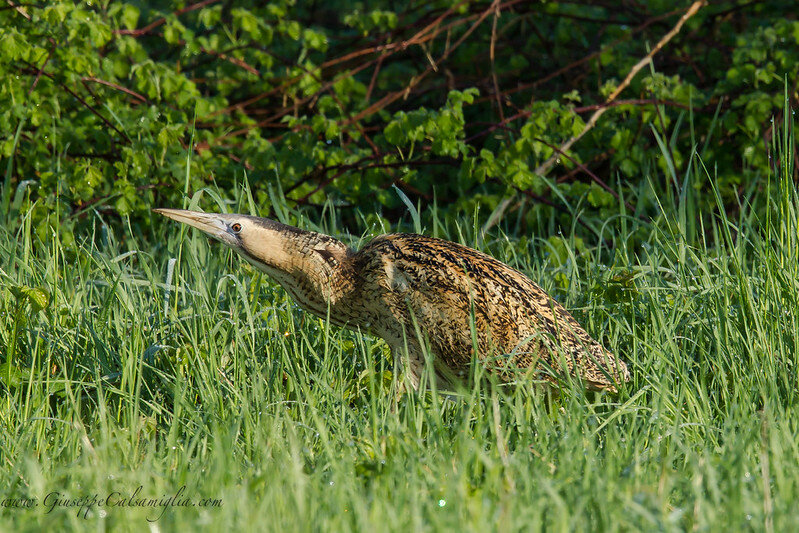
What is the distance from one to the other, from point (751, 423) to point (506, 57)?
13.6ft

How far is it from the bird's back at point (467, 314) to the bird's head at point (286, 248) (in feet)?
0.51

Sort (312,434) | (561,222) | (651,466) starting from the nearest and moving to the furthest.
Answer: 1. (651,466)
2. (312,434)
3. (561,222)

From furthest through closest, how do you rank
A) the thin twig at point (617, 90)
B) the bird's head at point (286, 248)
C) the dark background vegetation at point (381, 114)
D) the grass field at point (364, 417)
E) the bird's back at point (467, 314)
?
the thin twig at point (617, 90) < the dark background vegetation at point (381, 114) < the bird's head at point (286, 248) < the bird's back at point (467, 314) < the grass field at point (364, 417)

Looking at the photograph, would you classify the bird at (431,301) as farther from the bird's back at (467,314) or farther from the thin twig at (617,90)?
the thin twig at (617,90)

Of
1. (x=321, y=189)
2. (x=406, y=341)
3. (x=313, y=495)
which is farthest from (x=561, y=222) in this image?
(x=313, y=495)

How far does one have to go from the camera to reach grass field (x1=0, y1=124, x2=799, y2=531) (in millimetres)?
2234

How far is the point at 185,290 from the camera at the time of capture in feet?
12.4

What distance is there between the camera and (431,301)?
10.6ft

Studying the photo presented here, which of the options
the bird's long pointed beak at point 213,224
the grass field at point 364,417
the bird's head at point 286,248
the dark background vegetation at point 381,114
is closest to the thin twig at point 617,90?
the dark background vegetation at point 381,114

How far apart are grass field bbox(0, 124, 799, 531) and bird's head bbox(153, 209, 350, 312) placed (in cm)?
19

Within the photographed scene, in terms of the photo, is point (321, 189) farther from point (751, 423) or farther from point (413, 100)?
point (751, 423)

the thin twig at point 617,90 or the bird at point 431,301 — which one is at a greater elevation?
the thin twig at point 617,90

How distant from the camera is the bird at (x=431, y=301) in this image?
3.23 m

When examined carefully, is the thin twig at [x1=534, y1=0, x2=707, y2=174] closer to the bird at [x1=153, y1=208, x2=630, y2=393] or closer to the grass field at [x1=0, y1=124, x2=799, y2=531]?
the grass field at [x1=0, y1=124, x2=799, y2=531]
